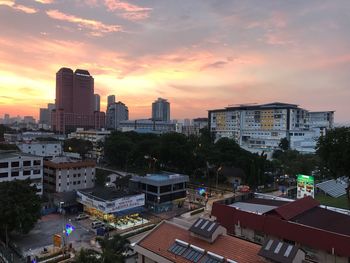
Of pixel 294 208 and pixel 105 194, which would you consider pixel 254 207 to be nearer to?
pixel 294 208

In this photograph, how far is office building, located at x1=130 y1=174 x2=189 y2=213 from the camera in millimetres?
42969

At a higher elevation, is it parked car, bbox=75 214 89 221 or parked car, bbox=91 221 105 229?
parked car, bbox=91 221 105 229

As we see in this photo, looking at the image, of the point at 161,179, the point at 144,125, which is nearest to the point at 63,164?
the point at 161,179

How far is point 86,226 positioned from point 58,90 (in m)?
165

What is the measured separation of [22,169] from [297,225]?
38.2m

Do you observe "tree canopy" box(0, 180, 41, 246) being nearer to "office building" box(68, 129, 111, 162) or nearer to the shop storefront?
the shop storefront

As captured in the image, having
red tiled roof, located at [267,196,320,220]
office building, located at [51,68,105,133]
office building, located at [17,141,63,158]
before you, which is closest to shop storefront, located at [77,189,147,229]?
red tiled roof, located at [267,196,320,220]

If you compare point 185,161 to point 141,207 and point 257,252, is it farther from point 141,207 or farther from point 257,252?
point 257,252

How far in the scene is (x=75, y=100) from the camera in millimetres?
184875

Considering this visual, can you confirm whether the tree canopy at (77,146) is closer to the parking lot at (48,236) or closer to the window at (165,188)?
the window at (165,188)

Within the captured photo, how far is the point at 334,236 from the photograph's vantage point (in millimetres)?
22891

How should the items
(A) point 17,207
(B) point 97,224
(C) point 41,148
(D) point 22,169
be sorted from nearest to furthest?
(A) point 17,207
(B) point 97,224
(D) point 22,169
(C) point 41,148

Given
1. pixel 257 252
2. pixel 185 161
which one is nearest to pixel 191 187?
pixel 185 161

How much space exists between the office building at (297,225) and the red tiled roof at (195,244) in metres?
6.55
